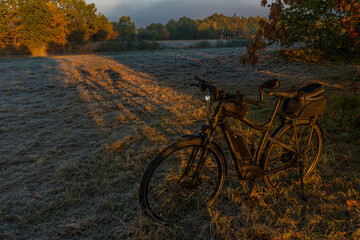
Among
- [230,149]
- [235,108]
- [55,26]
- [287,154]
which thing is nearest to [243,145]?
[230,149]

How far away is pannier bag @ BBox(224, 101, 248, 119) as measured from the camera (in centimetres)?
248

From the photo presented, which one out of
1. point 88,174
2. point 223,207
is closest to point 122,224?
point 223,207

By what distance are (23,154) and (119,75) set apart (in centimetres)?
909

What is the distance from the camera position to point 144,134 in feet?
18.6

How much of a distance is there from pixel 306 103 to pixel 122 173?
3.00 m

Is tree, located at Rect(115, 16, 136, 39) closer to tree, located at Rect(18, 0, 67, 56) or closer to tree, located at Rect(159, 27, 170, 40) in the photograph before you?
tree, located at Rect(159, 27, 170, 40)

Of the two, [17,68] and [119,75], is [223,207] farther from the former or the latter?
[17,68]

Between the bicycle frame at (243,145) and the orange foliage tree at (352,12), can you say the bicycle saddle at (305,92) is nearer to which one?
the bicycle frame at (243,145)

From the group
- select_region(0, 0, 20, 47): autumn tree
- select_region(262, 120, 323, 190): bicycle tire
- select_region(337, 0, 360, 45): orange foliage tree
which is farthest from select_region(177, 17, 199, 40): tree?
select_region(262, 120, 323, 190): bicycle tire

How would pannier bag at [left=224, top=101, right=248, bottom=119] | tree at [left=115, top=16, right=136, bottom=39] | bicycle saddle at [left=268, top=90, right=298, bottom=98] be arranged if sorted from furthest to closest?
tree at [left=115, top=16, right=136, bottom=39]
bicycle saddle at [left=268, top=90, right=298, bottom=98]
pannier bag at [left=224, top=101, right=248, bottom=119]

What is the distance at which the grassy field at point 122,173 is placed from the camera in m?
2.73

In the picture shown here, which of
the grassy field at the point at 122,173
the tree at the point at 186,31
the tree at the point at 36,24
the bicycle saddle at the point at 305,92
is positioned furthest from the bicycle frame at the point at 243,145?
the tree at the point at 186,31

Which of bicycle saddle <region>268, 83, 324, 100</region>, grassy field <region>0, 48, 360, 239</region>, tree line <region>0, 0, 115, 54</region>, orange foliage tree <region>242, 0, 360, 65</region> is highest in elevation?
tree line <region>0, 0, 115, 54</region>

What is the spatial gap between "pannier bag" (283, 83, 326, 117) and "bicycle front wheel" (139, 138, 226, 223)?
1.07 meters
